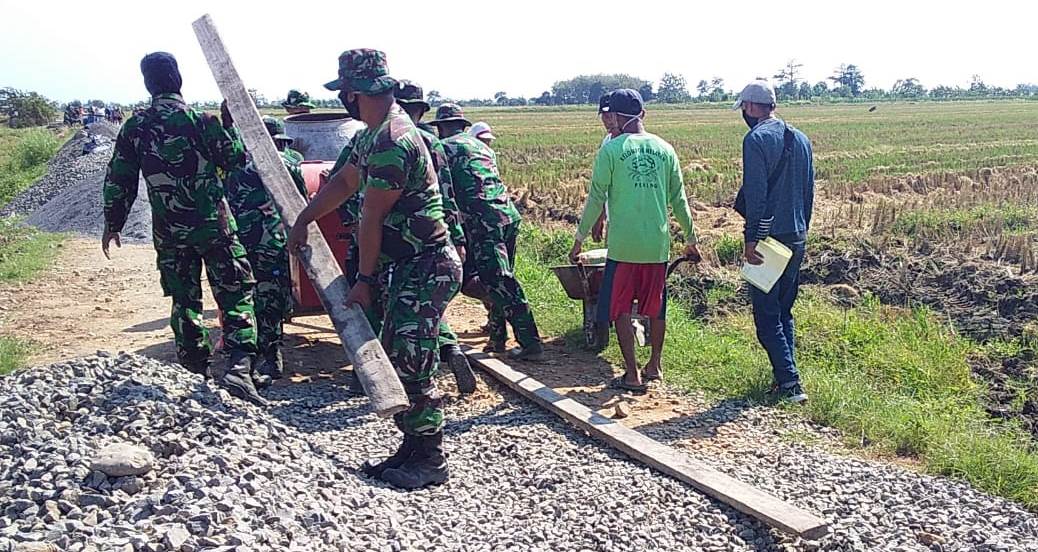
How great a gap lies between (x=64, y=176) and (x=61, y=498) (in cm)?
2075

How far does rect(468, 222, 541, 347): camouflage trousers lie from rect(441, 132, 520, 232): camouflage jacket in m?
0.07

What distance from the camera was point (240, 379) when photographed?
519 cm

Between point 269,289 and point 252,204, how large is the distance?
1.92 feet

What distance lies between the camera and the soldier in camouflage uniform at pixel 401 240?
3902 mm

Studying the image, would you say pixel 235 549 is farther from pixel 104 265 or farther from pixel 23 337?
pixel 104 265

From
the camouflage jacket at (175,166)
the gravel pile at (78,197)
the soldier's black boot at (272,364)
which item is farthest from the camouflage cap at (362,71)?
the gravel pile at (78,197)

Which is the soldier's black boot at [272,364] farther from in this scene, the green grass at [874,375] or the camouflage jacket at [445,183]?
the green grass at [874,375]

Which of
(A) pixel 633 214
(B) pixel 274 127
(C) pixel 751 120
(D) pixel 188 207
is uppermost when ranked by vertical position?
(B) pixel 274 127

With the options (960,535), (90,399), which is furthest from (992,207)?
(90,399)

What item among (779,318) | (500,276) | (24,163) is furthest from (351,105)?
(24,163)

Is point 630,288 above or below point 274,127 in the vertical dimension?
below

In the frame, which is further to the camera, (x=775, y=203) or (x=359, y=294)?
(x=775, y=203)

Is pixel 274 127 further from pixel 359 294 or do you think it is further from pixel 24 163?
pixel 24 163

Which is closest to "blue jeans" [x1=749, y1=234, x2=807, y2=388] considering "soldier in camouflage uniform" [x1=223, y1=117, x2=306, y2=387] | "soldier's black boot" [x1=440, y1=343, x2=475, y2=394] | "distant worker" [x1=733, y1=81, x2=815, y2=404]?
"distant worker" [x1=733, y1=81, x2=815, y2=404]
